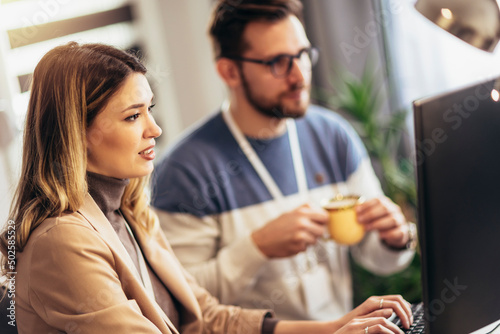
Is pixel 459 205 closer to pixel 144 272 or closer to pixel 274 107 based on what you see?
pixel 144 272

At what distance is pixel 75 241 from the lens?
1.07 meters

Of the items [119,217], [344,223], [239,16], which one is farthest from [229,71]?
[119,217]

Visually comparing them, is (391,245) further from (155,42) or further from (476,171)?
(155,42)

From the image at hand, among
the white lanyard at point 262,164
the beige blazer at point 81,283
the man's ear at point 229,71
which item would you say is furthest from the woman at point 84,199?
the man's ear at point 229,71

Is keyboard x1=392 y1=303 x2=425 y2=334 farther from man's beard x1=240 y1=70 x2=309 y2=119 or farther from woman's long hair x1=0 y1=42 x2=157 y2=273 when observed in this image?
man's beard x1=240 y1=70 x2=309 y2=119

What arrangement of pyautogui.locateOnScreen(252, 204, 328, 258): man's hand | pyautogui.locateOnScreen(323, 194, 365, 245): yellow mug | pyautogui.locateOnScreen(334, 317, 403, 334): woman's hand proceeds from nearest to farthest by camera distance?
1. pyautogui.locateOnScreen(334, 317, 403, 334): woman's hand
2. pyautogui.locateOnScreen(252, 204, 328, 258): man's hand
3. pyautogui.locateOnScreen(323, 194, 365, 245): yellow mug

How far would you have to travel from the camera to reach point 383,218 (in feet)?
5.98

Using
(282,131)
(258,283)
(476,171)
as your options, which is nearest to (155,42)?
(282,131)

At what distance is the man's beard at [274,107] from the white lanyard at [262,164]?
10 centimetres

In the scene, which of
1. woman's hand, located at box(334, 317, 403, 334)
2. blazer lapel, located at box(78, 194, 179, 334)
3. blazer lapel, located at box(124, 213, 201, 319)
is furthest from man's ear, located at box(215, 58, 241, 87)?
woman's hand, located at box(334, 317, 403, 334)

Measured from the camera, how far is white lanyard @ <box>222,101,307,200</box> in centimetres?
206

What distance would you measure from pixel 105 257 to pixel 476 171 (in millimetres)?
707

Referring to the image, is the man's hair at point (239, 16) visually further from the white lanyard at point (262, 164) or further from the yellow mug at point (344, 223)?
the yellow mug at point (344, 223)

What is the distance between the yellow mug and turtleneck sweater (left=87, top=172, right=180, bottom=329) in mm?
672
